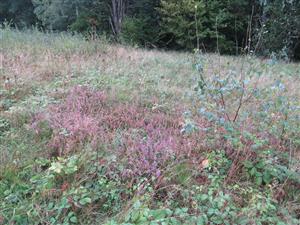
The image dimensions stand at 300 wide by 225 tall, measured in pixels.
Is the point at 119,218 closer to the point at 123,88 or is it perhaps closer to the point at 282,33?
the point at 123,88

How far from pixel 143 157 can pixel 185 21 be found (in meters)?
11.6

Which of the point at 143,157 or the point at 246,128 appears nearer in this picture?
the point at 143,157

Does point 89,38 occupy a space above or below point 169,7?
below

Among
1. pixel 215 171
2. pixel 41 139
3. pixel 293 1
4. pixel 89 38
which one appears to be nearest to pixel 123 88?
pixel 41 139

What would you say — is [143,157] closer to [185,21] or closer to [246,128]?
[246,128]

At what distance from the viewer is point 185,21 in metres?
13.7

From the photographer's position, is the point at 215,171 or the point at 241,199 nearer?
the point at 241,199

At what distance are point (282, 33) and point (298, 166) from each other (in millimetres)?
10574

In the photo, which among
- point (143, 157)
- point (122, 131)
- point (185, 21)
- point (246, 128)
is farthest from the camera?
point (185, 21)

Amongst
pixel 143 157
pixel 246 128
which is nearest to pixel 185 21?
pixel 246 128

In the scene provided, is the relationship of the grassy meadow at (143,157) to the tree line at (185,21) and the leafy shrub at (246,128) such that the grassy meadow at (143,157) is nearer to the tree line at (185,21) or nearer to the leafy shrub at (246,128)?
the leafy shrub at (246,128)

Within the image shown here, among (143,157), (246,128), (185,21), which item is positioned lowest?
(143,157)

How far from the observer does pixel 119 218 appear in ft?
8.30

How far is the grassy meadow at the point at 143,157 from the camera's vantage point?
2.62 meters
